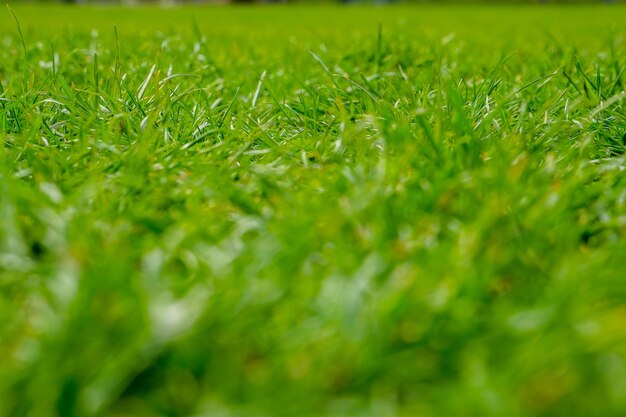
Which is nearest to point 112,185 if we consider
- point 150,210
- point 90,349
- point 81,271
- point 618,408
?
point 150,210

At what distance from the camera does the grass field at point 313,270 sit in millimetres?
968

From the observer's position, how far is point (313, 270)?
1279 mm

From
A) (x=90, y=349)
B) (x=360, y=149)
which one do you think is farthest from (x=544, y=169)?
(x=90, y=349)

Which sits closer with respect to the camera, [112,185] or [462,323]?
[462,323]

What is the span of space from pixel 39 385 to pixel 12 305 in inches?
12.1

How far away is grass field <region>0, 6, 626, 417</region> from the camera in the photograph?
0.97 meters

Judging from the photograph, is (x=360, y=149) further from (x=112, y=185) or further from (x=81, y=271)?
(x=81, y=271)

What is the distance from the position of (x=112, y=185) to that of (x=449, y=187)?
0.77 m

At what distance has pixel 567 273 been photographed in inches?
46.4

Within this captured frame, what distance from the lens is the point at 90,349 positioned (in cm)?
99

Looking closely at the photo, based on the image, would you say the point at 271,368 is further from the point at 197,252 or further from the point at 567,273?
the point at 567,273

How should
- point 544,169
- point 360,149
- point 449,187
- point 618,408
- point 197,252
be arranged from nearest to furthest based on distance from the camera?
point 618,408 → point 197,252 → point 449,187 → point 544,169 → point 360,149

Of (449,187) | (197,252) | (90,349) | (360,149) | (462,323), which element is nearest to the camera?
(90,349)

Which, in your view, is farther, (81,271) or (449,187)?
(449,187)
